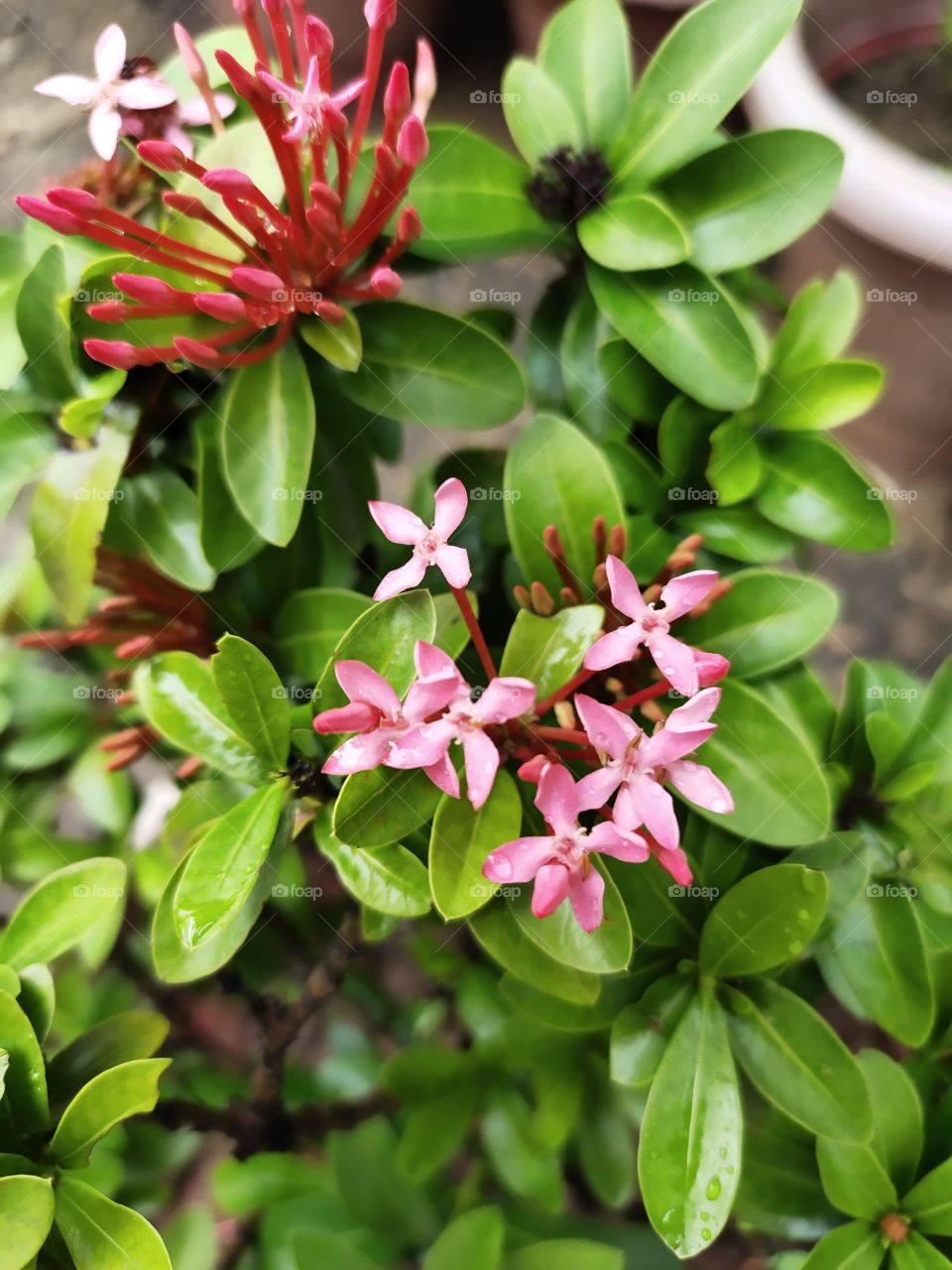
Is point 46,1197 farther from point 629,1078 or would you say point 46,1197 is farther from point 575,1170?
point 575,1170

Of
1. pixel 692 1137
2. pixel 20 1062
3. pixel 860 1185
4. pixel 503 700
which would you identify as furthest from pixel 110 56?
pixel 860 1185

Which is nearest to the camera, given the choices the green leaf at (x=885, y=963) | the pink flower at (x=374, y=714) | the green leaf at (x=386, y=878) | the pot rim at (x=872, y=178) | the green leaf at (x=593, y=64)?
the pink flower at (x=374, y=714)

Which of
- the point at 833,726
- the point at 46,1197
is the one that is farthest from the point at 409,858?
the point at 833,726

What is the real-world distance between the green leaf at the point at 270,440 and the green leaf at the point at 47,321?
123mm

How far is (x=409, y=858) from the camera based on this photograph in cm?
58

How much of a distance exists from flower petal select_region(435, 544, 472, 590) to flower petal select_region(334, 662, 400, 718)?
0.06m

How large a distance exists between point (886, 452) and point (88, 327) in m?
1.22

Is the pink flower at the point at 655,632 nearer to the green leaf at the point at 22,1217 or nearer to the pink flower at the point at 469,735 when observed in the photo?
the pink flower at the point at 469,735

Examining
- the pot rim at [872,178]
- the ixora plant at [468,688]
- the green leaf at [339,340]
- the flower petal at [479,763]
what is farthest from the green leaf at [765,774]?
→ the pot rim at [872,178]

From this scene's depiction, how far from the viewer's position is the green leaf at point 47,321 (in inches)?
26.5

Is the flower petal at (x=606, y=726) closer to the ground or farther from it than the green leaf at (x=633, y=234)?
closer to the ground

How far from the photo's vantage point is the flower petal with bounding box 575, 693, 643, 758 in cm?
48

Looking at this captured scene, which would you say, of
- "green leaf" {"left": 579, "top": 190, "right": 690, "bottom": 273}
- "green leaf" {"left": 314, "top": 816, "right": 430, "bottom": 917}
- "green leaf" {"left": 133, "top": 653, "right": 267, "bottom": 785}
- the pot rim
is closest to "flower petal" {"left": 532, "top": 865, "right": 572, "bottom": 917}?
"green leaf" {"left": 314, "top": 816, "right": 430, "bottom": 917}

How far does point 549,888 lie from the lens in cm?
48
